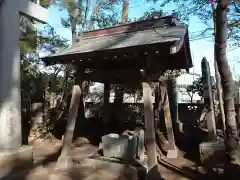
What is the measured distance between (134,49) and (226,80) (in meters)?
2.02

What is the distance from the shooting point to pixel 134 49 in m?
5.47

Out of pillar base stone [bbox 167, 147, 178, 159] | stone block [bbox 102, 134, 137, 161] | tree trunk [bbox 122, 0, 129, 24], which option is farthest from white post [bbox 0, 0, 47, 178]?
tree trunk [bbox 122, 0, 129, 24]

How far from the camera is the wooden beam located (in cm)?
545

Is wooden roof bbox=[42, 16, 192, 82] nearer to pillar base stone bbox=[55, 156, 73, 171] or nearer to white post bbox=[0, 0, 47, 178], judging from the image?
white post bbox=[0, 0, 47, 178]

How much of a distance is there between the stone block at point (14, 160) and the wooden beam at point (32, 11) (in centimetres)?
272

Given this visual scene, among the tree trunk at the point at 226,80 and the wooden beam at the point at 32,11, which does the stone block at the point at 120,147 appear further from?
the wooden beam at the point at 32,11

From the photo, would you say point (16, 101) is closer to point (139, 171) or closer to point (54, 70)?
point (139, 171)

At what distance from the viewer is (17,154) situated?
499 cm

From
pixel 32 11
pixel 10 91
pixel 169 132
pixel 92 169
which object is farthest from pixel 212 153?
pixel 32 11

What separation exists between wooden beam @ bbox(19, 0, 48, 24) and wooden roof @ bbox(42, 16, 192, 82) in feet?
3.04

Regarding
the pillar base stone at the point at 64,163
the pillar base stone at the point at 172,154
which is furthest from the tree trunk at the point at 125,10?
the pillar base stone at the point at 64,163

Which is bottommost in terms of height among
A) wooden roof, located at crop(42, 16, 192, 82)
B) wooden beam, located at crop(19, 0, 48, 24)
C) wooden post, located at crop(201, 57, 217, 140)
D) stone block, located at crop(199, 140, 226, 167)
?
stone block, located at crop(199, 140, 226, 167)

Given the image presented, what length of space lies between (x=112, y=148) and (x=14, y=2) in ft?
12.4

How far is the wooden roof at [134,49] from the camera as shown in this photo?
17.6 feet
